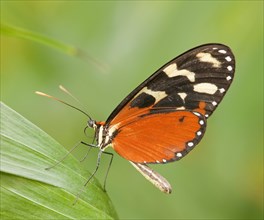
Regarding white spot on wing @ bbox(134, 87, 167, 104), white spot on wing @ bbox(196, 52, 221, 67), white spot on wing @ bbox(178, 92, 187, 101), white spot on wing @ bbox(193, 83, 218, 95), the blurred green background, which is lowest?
the blurred green background

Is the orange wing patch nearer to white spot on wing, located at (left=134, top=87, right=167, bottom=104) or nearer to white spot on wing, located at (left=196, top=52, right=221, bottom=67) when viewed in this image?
white spot on wing, located at (left=134, top=87, right=167, bottom=104)

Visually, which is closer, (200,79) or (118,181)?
(200,79)

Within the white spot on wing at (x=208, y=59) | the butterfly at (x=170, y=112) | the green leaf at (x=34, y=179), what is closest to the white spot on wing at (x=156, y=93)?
the butterfly at (x=170, y=112)

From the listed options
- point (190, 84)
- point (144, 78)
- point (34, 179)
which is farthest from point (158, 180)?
point (144, 78)

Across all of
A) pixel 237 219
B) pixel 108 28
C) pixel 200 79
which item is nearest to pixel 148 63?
pixel 108 28

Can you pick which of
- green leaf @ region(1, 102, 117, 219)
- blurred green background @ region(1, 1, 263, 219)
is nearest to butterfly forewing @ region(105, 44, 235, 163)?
green leaf @ region(1, 102, 117, 219)

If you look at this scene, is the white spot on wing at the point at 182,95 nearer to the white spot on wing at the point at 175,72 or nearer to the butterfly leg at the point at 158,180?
the white spot on wing at the point at 175,72

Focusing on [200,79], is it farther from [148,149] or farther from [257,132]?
[257,132]
